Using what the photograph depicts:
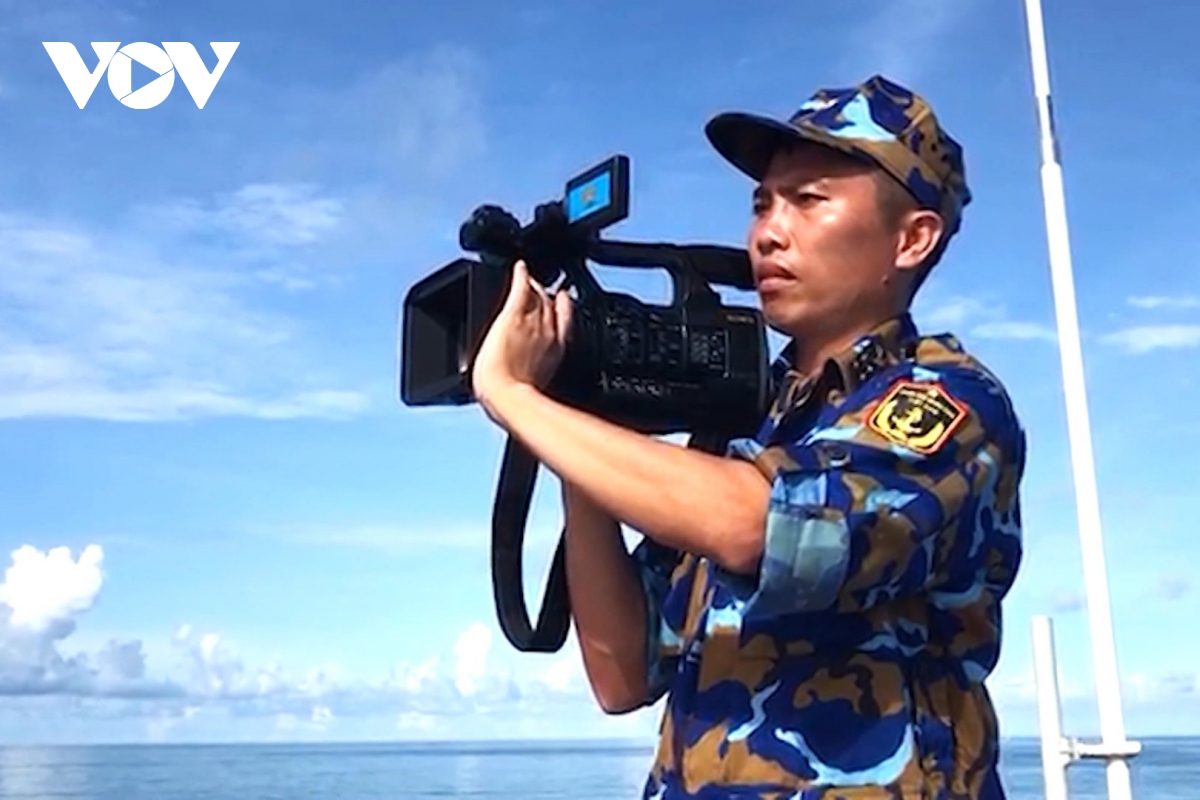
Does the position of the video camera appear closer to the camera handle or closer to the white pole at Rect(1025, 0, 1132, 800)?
the camera handle

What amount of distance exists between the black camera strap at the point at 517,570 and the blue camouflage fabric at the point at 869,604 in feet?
1.14

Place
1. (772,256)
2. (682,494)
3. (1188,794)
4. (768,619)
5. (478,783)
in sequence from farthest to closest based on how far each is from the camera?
(478,783) → (1188,794) → (772,256) → (768,619) → (682,494)

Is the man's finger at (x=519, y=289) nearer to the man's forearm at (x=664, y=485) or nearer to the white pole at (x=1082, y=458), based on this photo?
the man's forearm at (x=664, y=485)

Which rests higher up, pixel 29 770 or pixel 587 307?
pixel 29 770

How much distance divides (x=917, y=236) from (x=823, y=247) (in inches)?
4.4

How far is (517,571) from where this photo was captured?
7.48 feet

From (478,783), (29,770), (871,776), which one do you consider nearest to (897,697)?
(871,776)

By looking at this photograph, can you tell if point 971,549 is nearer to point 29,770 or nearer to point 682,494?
point 682,494

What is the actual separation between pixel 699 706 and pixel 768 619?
0.13 metres

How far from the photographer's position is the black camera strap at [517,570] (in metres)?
2.25

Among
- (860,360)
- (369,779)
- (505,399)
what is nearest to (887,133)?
(860,360)

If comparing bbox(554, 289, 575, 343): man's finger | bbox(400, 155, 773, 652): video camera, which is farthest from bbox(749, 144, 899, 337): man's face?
bbox(554, 289, 575, 343): man's finger

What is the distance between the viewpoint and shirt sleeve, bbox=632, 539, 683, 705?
2.14m

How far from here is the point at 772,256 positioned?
200 centimetres
